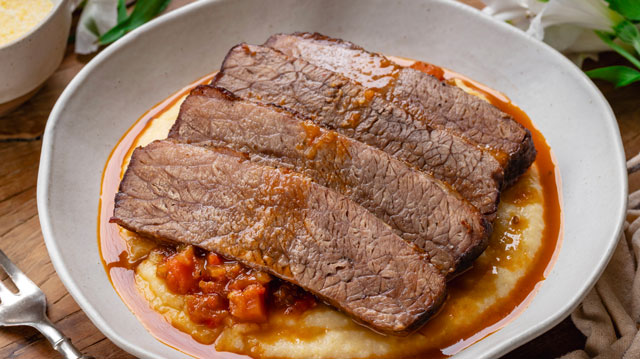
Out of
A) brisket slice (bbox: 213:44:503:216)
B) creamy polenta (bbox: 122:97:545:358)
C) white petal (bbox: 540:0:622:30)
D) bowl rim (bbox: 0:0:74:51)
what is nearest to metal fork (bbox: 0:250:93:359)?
creamy polenta (bbox: 122:97:545:358)

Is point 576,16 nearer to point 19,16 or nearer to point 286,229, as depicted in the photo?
point 286,229

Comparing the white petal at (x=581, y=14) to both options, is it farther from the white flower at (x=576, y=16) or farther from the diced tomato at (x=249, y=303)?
the diced tomato at (x=249, y=303)

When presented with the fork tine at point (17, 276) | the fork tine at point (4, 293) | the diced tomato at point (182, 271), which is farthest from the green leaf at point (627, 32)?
the fork tine at point (4, 293)

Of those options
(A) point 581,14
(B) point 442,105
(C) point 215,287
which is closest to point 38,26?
(C) point 215,287

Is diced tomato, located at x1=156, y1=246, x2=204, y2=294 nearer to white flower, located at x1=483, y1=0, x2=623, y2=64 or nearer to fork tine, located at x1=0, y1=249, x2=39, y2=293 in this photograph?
fork tine, located at x1=0, y1=249, x2=39, y2=293

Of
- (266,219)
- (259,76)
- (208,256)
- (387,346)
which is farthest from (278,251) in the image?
(259,76)
